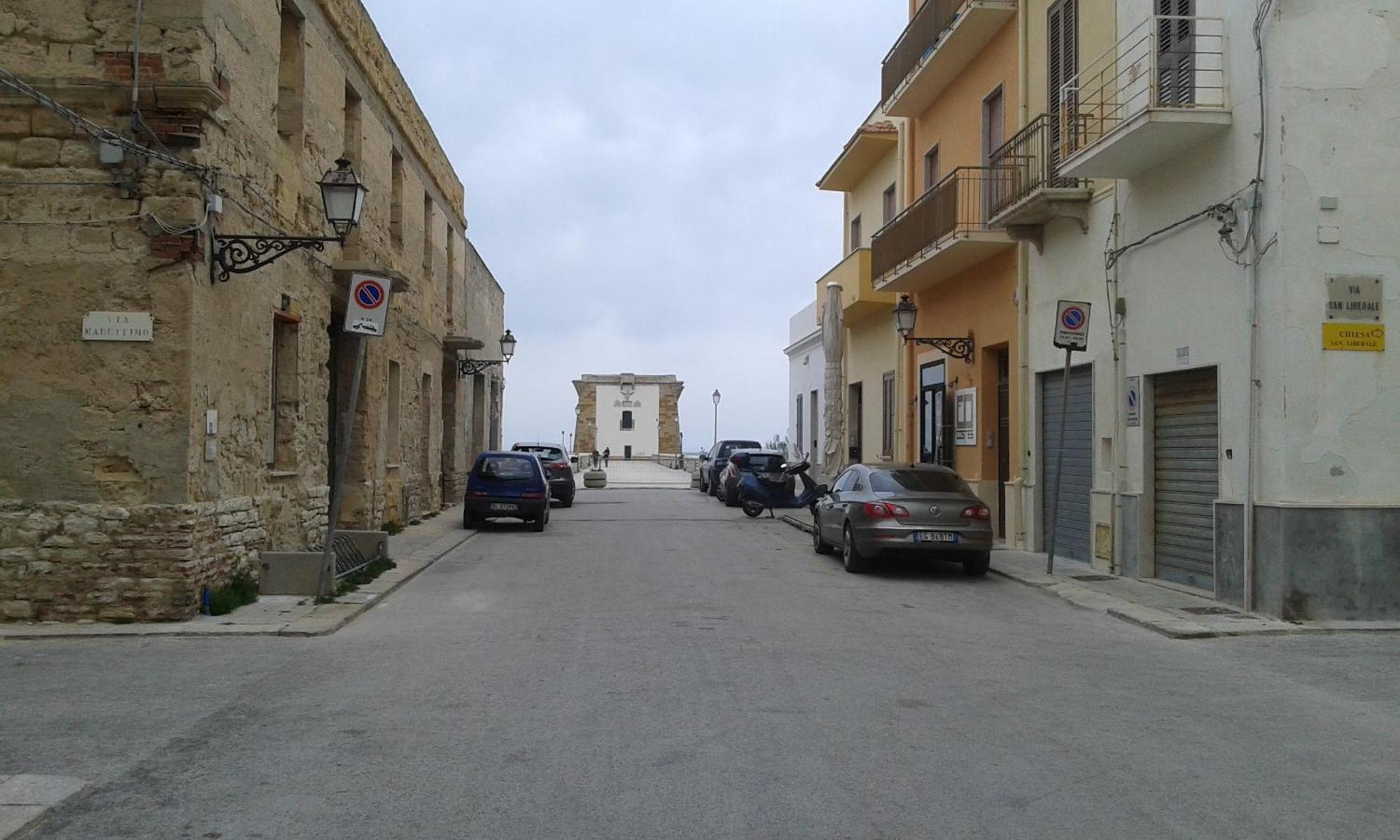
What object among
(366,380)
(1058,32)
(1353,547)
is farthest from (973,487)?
(366,380)

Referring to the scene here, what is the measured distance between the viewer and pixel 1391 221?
10445 mm

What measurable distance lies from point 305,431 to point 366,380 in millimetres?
3542

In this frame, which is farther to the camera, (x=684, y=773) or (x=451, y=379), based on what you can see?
(x=451, y=379)

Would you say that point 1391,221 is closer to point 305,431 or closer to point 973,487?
point 973,487

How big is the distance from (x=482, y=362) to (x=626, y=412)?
139ft

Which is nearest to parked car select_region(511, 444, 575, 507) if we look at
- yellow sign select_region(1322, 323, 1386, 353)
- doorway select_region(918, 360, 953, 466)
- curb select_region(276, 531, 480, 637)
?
curb select_region(276, 531, 480, 637)

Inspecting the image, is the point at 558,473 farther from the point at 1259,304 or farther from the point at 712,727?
the point at 712,727

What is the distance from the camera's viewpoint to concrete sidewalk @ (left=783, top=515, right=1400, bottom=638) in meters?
9.86

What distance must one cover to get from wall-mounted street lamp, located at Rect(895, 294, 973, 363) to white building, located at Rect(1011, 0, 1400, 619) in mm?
5429

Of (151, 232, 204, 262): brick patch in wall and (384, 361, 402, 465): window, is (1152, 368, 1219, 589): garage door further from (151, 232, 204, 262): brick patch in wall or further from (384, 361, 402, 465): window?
(384, 361, 402, 465): window

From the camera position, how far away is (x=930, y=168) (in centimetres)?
2144

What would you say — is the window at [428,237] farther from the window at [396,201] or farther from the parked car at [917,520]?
the parked car at [917,520]

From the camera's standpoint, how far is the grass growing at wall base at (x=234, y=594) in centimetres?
1004

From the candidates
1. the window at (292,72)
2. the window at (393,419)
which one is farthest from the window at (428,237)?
the window at (292,72)
